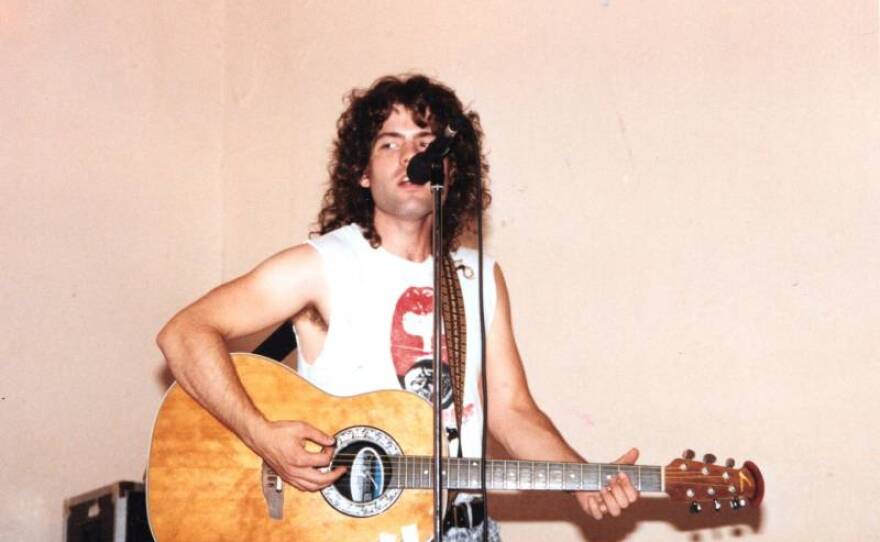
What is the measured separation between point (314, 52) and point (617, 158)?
1410 millimetres

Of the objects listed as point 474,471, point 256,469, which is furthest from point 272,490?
point 474,471

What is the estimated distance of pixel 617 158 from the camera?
13.8ft

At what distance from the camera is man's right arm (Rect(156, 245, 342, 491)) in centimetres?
307

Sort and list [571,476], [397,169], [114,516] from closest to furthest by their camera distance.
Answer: [571,476] < [397,169] < [114,516]

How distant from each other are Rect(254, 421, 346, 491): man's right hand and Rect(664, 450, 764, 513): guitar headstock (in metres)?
0.87

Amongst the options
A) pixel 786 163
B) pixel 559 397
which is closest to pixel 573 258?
pixel 559 397

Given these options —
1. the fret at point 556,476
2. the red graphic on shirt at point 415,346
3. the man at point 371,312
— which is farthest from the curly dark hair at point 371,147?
the fret at point 556,476

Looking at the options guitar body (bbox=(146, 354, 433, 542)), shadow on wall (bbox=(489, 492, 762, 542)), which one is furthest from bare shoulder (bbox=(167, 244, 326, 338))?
shadow on wall (bbox=(489, 492, 762, 542))

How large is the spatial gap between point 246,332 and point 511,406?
0.86m

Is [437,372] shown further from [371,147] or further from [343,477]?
[371,147]

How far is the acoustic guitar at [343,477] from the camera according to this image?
307 cm

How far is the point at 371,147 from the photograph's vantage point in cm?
372

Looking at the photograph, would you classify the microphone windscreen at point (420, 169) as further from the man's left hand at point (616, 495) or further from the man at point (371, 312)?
the man's left hand at point (616, 495)

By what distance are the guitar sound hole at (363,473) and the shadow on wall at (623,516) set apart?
1.25 meters
